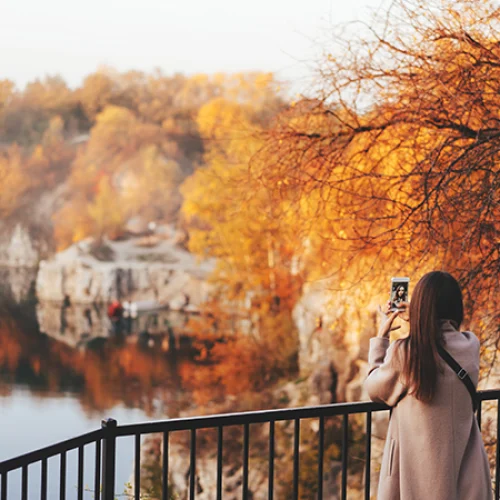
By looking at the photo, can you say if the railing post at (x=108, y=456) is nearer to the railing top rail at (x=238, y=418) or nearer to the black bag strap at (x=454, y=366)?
the railing top rail at (x=238, y=418)

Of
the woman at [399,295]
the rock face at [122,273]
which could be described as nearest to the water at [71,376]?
the rock face at [122,273]

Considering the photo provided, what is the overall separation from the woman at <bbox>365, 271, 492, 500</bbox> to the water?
20095 millimetres

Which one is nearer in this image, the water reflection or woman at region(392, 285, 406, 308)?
woman at region(392, 285, 406, 308)

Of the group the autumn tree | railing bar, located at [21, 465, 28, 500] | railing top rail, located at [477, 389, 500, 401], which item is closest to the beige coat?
railing top rail, located at [477, 389, 500, 401]

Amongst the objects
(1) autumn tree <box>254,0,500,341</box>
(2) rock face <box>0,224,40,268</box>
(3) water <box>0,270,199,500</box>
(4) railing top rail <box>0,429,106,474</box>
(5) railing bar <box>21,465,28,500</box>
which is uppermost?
(1) autumn tree <box>254,0,500,341</box>

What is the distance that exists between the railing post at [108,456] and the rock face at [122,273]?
1095 inches

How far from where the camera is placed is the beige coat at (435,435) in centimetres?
235

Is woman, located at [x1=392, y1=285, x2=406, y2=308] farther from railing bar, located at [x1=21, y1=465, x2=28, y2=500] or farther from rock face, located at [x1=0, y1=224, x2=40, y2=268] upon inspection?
rock face, located at [x1=0, y1=224, x2=40, y2=268]

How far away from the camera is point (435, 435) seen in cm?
238

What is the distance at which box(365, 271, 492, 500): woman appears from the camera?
7.55ft

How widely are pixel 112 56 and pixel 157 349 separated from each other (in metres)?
16.4

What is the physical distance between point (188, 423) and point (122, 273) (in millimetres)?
29702

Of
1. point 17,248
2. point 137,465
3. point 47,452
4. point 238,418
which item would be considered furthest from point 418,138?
point 17,248

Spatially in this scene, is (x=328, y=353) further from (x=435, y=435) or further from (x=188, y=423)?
(x=435, y=435)
